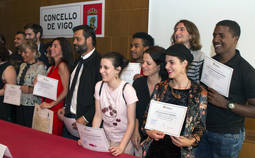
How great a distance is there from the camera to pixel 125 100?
2.06m

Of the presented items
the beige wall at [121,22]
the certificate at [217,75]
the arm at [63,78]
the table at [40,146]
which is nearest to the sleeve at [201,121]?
the certificate at [217,75]

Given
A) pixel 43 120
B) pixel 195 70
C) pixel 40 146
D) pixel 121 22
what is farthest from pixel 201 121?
pixel 121 22

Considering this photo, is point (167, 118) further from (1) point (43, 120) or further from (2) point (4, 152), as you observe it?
(1) point (43, 120)

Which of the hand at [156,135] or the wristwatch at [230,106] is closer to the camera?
the hand at [156,135]

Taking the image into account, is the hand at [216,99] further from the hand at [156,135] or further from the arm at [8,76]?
the arm at [8,76]

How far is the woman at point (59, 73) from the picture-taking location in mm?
2877

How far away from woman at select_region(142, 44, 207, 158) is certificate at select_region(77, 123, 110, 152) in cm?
36

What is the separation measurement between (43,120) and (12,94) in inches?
27.7

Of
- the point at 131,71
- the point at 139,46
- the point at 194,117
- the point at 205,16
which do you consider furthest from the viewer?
the point at 205,16

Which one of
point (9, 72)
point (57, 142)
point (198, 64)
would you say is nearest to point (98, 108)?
point (57, 142)

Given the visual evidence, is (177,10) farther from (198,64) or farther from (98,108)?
(98,108)

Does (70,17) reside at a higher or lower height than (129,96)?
higher

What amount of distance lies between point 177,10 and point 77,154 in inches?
105

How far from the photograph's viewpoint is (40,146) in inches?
65.8
